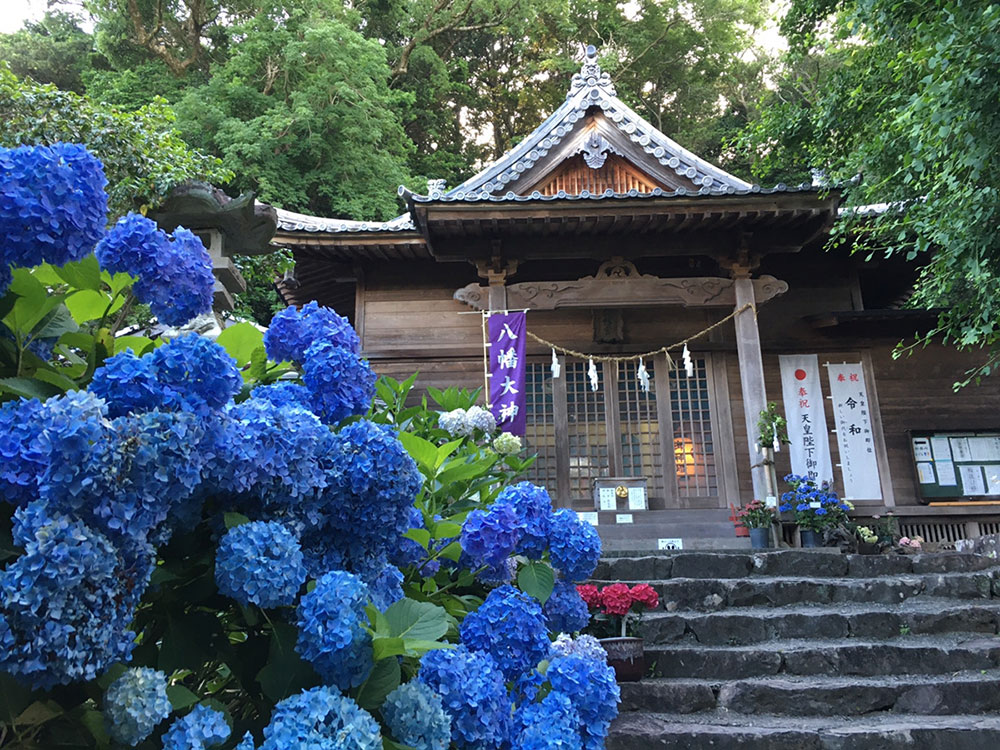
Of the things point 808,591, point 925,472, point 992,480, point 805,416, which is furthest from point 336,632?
point 992,480

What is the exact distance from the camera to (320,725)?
1087 millimetres

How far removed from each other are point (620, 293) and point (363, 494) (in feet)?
26.4

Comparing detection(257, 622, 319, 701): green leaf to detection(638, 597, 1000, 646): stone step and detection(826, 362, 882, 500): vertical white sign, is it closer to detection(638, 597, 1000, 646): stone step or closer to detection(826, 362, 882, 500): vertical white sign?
detection(638, 597, 1000, 646): stone step

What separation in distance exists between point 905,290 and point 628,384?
5073 mm

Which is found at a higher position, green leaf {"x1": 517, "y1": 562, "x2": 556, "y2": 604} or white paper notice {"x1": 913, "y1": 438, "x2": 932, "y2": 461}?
white paper notice {"x1": 913, "y1": 438, "x2": 932, "y2": 461}

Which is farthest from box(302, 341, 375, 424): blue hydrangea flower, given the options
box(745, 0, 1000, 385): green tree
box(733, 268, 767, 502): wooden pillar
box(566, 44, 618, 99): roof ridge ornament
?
box(566, 44, 618, 99): roof ridge ornament

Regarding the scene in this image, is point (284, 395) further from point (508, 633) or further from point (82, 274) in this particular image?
point (508, 633)

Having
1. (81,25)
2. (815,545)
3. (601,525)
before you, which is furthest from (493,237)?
(81,25)

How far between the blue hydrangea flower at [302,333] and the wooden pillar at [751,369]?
7.34 m

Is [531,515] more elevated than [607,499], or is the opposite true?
[607,499]

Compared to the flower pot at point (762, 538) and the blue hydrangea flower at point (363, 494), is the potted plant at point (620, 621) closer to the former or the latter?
the flower pot at point (762, 538)

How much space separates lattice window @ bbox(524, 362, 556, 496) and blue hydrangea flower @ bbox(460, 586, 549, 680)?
7.97 meters

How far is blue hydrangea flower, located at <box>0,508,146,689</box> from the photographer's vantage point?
0.92 m

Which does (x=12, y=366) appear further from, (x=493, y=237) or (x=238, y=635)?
(x=493, y=237)
